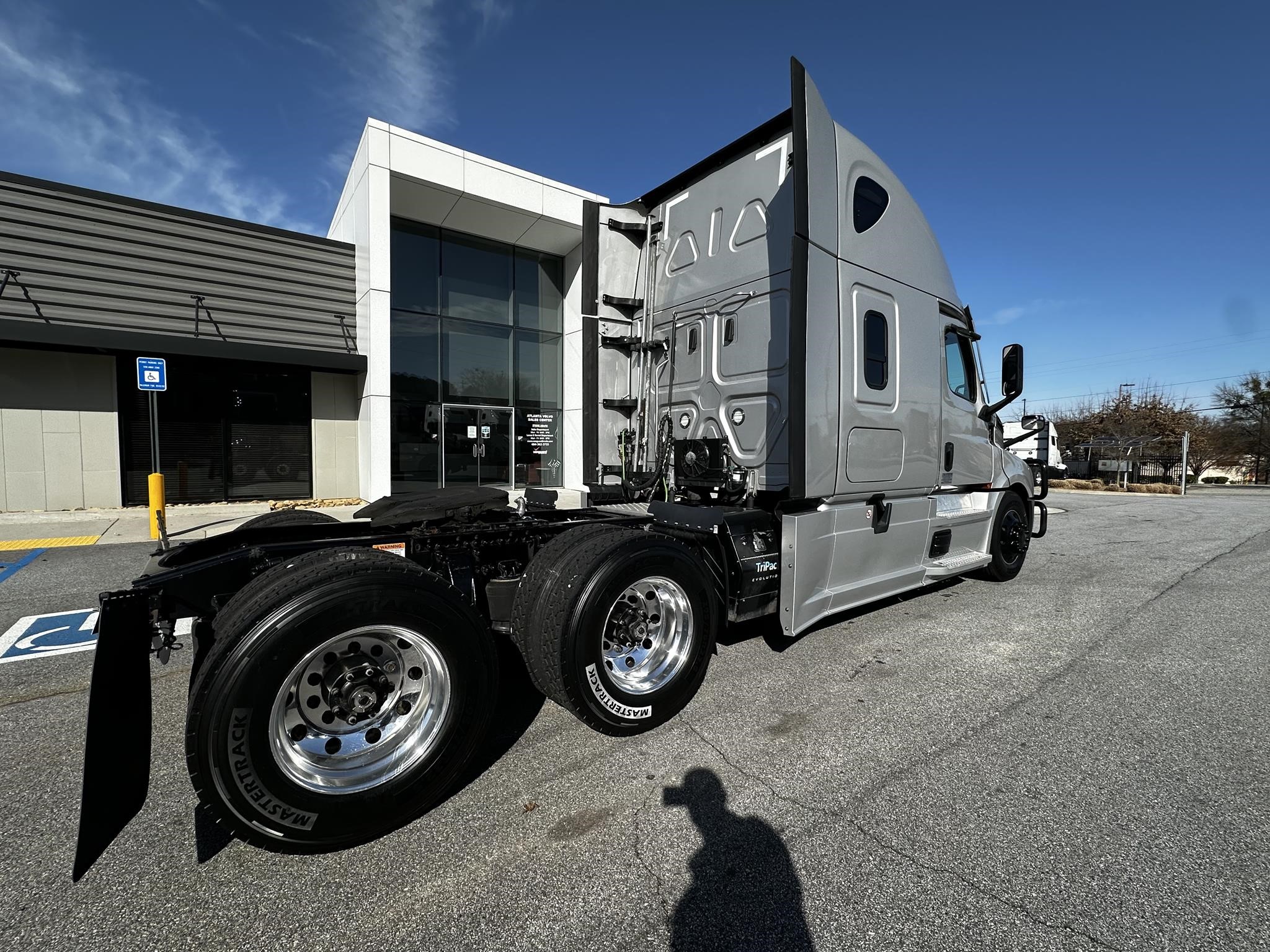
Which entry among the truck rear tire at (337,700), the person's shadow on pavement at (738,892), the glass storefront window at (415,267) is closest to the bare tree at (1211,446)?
the glass storefront window at (415,267)

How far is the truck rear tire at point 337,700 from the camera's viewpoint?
200 cm

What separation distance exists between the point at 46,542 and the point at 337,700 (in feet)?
29.7

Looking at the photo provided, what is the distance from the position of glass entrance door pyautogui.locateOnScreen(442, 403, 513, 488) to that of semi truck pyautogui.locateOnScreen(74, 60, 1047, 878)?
9642 millimetres

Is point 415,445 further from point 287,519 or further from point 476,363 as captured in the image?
point 287,519

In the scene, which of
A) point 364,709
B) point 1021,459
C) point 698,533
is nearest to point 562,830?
point 364,709

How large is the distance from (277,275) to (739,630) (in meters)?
12.7

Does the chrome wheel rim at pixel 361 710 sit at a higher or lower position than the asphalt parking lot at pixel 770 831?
higher

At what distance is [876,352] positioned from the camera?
14.2 ft

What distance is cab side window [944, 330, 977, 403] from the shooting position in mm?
5184

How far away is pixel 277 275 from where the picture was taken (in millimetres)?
12555

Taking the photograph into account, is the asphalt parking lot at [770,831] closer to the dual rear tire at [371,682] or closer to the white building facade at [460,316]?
the dual rear tire at [371,682]

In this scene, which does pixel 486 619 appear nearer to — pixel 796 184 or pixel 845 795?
pixel 845 795

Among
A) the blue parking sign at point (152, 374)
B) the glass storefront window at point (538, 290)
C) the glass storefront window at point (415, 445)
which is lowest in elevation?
the glass storefront window at point (415, 445)

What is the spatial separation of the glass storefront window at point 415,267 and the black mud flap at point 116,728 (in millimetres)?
12739
